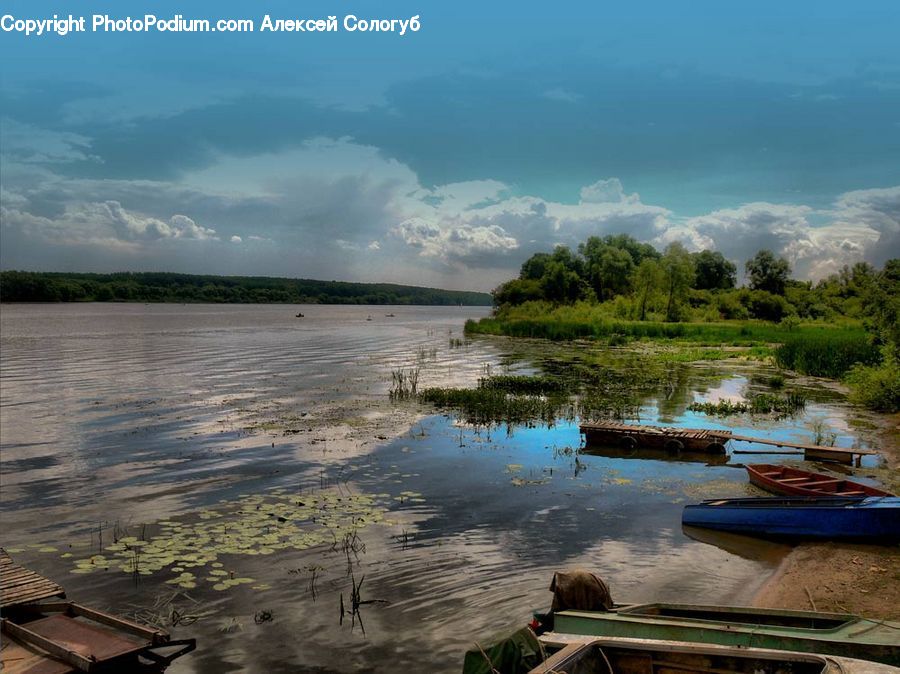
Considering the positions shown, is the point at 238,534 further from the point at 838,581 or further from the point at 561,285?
the point at 561,285

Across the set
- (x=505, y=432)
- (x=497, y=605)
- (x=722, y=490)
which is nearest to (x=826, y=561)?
(x=722, y=490)

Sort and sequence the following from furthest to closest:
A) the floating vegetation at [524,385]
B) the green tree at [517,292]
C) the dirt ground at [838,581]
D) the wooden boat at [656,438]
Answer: the green tree at [517,292], the floating vegetation at [524,385], the wooden boat at [656,438], the dirt ground at [838,581]

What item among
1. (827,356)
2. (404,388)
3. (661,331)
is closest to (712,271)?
(661,331)

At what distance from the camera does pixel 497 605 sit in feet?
37.5

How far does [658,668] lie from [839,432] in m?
21.3

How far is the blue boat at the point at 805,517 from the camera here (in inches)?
532

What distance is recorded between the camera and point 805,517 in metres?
14.2

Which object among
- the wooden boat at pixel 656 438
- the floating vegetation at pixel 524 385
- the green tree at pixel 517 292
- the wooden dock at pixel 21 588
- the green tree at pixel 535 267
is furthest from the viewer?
the green tree at pixel 535 267

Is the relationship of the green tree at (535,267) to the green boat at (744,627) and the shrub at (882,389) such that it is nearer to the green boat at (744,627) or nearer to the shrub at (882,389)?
the shrub at (882,389)

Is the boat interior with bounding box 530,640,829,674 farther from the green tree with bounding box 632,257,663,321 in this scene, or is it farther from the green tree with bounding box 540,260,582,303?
the green tree with bounding box 540,260,582,303

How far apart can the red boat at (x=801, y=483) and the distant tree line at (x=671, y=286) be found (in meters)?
71.2

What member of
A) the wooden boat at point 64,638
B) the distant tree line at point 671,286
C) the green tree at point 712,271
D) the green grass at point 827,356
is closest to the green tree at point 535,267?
the distant tree line at point 671,286

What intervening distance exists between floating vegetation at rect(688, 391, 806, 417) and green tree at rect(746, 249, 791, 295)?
319ft

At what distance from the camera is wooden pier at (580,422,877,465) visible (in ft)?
71.9
